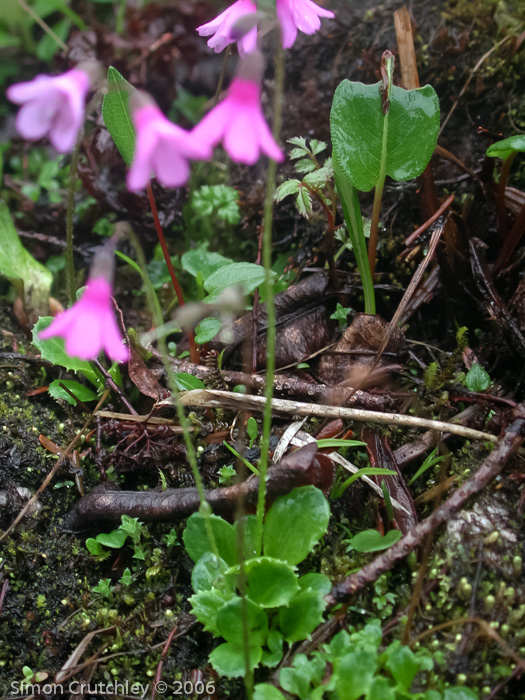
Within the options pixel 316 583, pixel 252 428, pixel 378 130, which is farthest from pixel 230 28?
pixel 316 583

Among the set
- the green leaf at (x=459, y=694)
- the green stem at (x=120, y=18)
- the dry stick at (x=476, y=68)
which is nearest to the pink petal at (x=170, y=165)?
the green leaf at (x=459, y=694)

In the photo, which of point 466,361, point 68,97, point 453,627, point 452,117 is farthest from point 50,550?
point 452,117

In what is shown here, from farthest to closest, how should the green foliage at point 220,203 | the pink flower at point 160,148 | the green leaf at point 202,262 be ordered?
the green foliage at point 220,203 → the green leaf at point 202,262 → the pink flower at point 160,148

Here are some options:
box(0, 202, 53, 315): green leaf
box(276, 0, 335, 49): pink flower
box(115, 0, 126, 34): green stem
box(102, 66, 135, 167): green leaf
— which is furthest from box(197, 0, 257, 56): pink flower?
box(115, 0, 126, 34): green stem

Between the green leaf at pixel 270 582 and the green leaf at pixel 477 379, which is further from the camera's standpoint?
the green leaf at pixel 477 379

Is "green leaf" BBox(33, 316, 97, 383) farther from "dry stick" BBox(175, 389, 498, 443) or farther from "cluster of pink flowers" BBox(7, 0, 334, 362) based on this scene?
"cluster of pink flowers" BBox(7, 0, 334, 362)

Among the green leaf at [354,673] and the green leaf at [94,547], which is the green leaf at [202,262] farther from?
the green leaf at [354,673]

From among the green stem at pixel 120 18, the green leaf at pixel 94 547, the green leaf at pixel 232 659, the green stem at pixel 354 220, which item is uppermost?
the green stem at pixel 120 18

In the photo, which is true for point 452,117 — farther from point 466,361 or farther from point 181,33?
point 181,33
